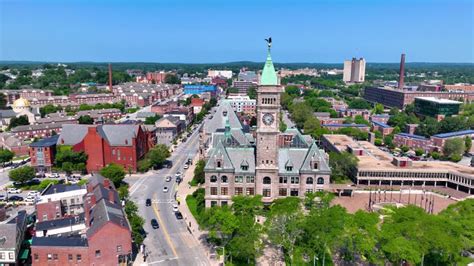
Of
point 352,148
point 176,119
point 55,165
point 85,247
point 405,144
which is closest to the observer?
point 85,247

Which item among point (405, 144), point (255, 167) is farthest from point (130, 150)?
point (405, 144)

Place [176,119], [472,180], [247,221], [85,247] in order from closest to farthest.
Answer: [85,247], [247,221], [472,180], [176,119]

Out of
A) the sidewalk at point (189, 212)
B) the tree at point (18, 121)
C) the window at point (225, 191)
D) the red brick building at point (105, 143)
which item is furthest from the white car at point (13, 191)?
the tree at point (18, 121)

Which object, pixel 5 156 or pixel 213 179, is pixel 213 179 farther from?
pixel 5 156

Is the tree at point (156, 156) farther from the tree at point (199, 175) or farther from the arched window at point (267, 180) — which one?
the arched window at point (267, 180)

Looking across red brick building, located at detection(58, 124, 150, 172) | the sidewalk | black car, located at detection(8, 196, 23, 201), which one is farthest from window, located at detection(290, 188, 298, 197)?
black car, located at detection(8, 196, 23, 201)

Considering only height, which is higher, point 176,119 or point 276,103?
point 276,103

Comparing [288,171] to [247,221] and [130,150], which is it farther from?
[130,150]
